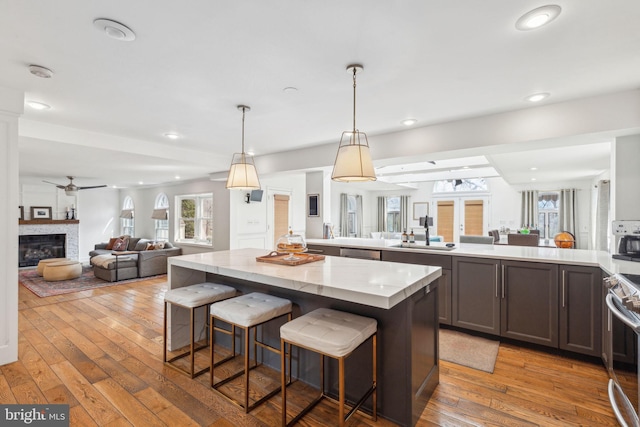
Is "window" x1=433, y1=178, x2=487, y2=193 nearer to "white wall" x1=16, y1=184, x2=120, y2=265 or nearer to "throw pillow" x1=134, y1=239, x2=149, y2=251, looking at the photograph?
"throw pillow" x1=134, y1=239, x2=149, y2=251

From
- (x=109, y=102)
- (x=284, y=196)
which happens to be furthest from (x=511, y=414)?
(x=284, y=196)

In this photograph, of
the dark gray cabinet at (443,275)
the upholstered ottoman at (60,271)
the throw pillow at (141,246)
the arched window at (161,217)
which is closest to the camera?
the dark gray cabinet at (443,275)

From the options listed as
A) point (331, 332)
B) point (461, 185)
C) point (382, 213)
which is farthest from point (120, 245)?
point (461, 185)

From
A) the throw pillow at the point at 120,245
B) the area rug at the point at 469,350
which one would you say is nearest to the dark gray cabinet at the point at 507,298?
the area rug at the point at 469,350

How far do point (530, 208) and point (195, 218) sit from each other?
9.32 meters

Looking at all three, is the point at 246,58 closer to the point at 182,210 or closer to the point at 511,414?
the point at 511,414

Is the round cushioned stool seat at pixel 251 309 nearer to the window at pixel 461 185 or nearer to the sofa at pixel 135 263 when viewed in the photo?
the sofa at pixel 135 263

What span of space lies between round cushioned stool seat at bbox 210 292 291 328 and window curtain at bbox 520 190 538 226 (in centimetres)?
913

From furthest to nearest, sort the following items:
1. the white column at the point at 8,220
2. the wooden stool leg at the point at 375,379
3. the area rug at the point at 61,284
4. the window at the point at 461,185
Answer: the window at the point at 461,185, the area rug at the point at 61,284, the white column at the point at 8,220, the wooden stool leg at the point at 375,379

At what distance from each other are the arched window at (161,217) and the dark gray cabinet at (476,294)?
295 inches

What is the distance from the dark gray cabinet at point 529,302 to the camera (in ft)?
9.11

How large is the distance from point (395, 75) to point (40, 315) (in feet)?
16.5

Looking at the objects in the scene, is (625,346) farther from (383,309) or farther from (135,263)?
(135,263)

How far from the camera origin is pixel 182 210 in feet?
26.3
